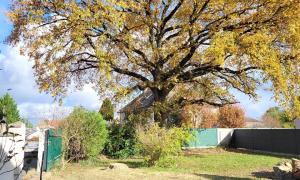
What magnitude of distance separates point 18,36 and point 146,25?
7.52 m

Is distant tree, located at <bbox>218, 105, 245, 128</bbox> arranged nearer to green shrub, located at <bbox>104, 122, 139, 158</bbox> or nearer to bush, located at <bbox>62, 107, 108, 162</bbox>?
green shrub, located at <bbox>104, 122, 139, 158</bbox>

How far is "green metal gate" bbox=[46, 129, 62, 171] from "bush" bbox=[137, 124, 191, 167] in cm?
374

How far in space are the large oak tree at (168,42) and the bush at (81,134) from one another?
2.74 metres

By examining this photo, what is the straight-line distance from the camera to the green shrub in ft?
81.1

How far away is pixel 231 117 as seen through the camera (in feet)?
149

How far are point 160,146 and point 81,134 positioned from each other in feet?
12.9

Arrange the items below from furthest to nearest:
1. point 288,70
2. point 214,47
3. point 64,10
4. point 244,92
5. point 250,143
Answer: point 250,143, point 244,92, point 288,70, point 64,10, point 214,47

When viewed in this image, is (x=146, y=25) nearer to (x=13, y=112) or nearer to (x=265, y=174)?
(x=265, y=174)

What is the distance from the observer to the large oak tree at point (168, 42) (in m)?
21.3

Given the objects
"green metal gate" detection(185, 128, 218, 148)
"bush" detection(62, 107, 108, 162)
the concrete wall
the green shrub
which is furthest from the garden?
"green metal gate" detection(185, 128, 218, 148)

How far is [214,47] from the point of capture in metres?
20.3

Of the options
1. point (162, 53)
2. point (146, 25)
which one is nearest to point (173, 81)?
point (162, 53)

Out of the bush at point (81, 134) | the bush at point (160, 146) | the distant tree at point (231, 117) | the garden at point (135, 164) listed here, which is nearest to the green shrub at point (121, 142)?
the garden at point (135, 164)

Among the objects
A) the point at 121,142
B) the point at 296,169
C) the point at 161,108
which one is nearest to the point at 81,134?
the point at 121,142
